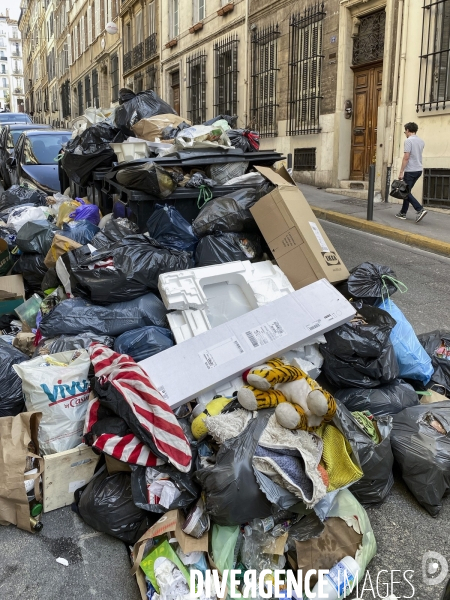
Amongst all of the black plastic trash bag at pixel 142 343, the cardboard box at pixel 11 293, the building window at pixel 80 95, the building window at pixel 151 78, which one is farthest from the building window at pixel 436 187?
the building window at pixel 80 95

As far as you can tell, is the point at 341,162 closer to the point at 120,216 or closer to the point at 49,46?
the point at 120,216

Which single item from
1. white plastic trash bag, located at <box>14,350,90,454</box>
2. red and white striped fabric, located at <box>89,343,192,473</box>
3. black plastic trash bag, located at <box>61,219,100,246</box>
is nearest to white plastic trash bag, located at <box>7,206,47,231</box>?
black plastic trash bag, located at <box>61,219,100,246</box>

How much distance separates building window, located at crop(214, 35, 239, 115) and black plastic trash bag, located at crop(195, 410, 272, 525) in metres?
14.5

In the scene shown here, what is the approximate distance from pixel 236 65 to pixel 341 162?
5.76m

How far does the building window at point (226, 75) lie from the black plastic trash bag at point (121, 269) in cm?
1291

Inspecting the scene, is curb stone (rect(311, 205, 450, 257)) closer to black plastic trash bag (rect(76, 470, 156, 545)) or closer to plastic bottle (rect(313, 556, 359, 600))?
plastic bottle (rect(313, 556, 359, 600))

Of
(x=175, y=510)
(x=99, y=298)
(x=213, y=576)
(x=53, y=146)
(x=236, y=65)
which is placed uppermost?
(x=236, y=65)

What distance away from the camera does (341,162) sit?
11.2m

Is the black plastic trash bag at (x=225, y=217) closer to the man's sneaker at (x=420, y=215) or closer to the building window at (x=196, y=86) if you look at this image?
the man's sneaker at (x=420, y=215)

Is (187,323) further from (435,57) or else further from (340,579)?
(435,57)

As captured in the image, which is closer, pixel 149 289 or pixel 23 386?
pixel 23 386

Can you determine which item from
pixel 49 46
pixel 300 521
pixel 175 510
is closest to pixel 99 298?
pixel 175 510

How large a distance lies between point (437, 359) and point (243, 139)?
276cm

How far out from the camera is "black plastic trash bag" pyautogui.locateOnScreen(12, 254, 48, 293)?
468 centimetres
